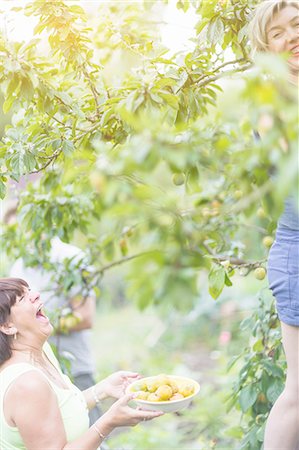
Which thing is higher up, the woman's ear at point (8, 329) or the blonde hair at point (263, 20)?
the blonde hair at point (263, 20)

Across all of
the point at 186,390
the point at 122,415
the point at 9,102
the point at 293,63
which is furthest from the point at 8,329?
the point at 293,63

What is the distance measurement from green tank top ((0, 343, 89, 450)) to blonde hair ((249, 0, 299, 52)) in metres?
1.05

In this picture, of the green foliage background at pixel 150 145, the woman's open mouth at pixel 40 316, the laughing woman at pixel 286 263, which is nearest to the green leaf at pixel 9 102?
the green foliage background at pixel 150 145

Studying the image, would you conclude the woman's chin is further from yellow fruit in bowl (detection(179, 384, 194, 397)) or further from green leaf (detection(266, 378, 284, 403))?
green leaf (detection(266, 378, 284, 403))

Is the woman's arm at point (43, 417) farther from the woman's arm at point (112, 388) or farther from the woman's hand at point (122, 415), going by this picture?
the woman's arm at point (112, 388)

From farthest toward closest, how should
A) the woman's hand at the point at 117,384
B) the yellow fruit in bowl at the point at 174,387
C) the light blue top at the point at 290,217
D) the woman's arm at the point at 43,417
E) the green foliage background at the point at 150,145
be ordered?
1. the woman's hand at the point at 117,384
2. the yellow fruit in bowl at the point at 174,387
3. the woman's arm at the point at 43,417
4. the light blue top at the point at 290,217
5. the green foliage background at the point at 150,145

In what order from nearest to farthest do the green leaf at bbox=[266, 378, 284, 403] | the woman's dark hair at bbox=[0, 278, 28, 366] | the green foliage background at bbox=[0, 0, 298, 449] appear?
the green foliage background at bbox=[0, 0, 298, 449] → the woman's dark hair at bbox=[0, 278, 28, 366] → the green leaf at bbox=[266, 378, 284, 403]

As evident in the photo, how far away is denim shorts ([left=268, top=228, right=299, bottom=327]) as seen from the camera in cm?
193

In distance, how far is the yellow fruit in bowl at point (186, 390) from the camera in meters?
2.19

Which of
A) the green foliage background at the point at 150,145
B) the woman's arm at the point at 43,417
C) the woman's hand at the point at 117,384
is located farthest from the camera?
the woman's hand at the point at 117,384

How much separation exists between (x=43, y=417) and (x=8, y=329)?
0.30 metres

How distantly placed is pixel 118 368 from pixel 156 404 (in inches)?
155

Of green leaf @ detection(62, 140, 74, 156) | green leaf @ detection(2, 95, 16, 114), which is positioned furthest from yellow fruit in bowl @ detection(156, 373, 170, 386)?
green leaf @ detection(2, 95, 16, 114)

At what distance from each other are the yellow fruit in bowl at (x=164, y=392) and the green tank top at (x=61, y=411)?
224mm
